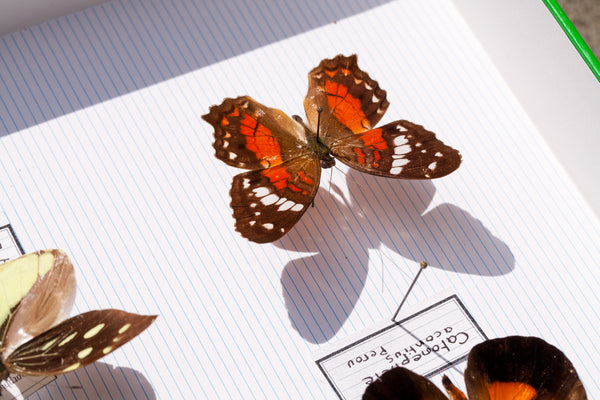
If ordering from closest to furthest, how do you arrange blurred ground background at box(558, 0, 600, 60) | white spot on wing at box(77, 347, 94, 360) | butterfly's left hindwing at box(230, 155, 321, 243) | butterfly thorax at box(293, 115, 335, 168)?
white spot on wing at box(77, 347, 94, 360) → butterfly's left hindwing at box(230, 155, 321, 243) → butterfly thorax at box(293, 115, 335, 168) → blurred ground background at box(558, 0, 600, 60)

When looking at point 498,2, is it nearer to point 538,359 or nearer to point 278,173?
point 278,173

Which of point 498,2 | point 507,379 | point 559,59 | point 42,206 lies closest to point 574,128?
point 559,59

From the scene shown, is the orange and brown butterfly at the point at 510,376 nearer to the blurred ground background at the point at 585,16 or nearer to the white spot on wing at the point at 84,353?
the white spot on wing at the point at 84,353

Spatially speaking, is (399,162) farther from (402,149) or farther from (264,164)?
(264,164)

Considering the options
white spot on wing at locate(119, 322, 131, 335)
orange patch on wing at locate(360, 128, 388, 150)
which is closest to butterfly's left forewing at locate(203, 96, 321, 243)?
orange patch on wing at locate(360, 128, 388, 150)

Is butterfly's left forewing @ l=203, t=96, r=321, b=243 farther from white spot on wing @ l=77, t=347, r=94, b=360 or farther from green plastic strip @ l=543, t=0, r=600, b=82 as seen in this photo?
green plastic strip @ l=543, t=0, r=600, b=82

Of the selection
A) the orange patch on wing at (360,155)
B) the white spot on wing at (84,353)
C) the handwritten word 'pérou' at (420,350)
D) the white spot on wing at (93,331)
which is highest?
the orange patch on wing at (360,155)

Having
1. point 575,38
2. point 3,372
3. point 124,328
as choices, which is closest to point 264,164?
point 124,328

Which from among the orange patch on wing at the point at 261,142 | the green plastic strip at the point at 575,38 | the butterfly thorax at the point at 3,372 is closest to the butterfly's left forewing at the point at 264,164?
the orange patch on wing at the point at 261,142
